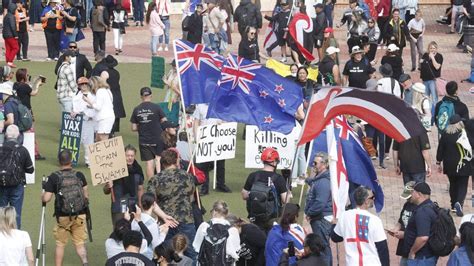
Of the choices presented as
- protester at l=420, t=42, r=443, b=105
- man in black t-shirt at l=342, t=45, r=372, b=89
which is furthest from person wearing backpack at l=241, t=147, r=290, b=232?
protester at l=420, t=42, r=443, b=105

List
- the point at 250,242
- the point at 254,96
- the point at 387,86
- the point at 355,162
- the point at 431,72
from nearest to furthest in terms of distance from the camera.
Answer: the point at 250,242
the point at 355,162
the point at 254,96
the point at 387,86
the point at 431,72

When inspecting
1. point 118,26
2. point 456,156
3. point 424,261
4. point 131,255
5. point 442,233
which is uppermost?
point 131,255

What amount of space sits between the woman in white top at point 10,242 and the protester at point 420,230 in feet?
13.4

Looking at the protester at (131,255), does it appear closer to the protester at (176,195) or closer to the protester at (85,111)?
the protester at (176,195)

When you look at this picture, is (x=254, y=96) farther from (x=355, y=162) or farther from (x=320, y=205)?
(x=320, y=205)

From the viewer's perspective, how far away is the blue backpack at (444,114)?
20.2m

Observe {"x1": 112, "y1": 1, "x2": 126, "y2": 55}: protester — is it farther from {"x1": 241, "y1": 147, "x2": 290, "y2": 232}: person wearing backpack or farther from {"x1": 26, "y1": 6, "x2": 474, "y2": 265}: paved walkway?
{"x1": 241, "y1": 147, "x2": 290, "y2": 232}: person wearing backpack

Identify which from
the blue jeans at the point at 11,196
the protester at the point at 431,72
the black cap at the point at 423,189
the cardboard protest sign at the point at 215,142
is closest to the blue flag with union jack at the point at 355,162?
the black cap at the point at 423,189

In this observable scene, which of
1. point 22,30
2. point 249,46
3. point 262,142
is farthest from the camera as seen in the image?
point 22,30

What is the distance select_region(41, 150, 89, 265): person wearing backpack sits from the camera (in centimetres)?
1566

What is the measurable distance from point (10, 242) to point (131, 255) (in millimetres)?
1840

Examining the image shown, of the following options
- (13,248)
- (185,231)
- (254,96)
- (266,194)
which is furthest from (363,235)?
(254,96)

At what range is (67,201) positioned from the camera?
51.4 ft

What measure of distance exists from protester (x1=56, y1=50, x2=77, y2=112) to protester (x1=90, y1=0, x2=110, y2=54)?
977 centimetres
